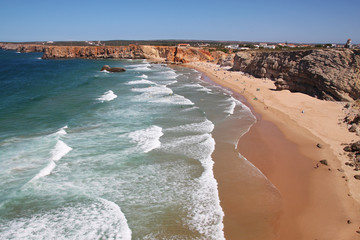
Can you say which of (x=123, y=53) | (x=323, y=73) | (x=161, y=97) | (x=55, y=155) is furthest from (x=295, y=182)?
(x=123, y=53)

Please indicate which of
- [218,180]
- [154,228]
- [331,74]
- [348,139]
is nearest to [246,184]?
[218,180]

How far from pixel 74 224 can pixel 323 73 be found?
2825 cm

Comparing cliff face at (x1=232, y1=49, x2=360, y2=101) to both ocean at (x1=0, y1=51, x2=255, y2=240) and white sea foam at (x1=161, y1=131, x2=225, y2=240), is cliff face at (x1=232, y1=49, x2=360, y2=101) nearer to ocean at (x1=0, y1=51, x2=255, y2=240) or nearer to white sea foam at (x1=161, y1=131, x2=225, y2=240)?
ocean at (x1=0, y1=51, x2=255, y2=240)

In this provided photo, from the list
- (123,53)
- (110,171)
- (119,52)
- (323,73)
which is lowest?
(110,171)

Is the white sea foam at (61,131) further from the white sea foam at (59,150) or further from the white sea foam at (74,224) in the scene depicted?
the white sea foam at (74,224)

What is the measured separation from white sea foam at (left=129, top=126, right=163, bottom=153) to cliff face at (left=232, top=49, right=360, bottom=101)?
783 inches

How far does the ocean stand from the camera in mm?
9172

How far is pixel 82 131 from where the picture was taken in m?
18.3

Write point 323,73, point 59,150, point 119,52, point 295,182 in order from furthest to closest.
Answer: point 119,52 → point 323,73 → point 59,150 → point 295,182

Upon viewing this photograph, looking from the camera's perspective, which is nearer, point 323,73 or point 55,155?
point 55,155

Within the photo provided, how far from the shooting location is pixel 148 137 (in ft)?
56.4

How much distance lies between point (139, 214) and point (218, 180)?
171 inches

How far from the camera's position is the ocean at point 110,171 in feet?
30.1

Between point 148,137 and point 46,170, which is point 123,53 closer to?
point 148,137
